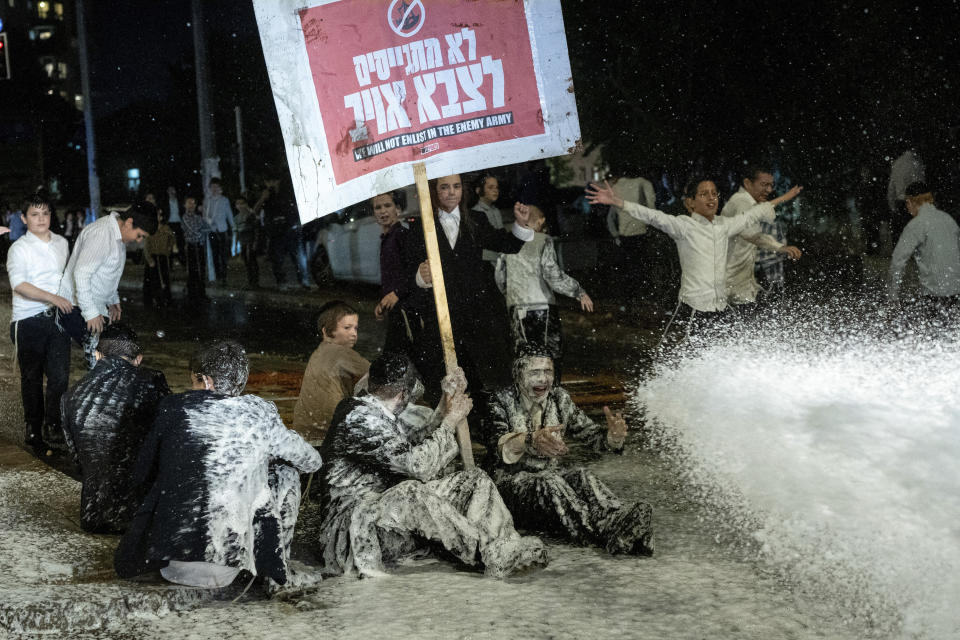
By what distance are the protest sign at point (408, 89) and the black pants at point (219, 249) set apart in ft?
52.2

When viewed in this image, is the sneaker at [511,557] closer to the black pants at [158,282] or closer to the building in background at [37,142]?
the black pants at [158,282]

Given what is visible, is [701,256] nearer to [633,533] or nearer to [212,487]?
[633,533]

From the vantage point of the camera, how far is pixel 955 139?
21094mm

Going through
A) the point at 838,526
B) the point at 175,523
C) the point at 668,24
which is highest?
the point at 668,24

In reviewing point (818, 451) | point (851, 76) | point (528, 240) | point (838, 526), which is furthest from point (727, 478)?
point (851, 76)

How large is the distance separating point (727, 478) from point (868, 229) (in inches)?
659

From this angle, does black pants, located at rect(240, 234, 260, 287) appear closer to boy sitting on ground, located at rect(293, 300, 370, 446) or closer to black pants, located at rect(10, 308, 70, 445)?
black pants, located at rect(10, 308, 70, 445)

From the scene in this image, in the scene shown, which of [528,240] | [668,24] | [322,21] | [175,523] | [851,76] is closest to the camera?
[175,523]

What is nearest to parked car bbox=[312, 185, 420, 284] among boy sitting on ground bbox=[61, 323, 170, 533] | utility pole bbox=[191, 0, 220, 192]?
utility pole bbox=[191, 0, 220, 192]

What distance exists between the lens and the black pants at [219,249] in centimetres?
2170

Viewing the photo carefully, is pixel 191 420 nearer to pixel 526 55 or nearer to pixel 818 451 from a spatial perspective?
pixel 526 55

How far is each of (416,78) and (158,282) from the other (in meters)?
13.8

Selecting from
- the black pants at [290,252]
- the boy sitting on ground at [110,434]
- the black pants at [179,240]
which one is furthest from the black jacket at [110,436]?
the black pants at [179,240]

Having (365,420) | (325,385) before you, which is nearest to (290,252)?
(325,385)
